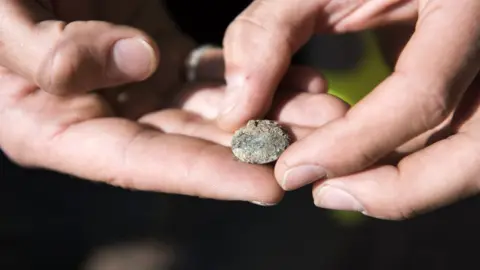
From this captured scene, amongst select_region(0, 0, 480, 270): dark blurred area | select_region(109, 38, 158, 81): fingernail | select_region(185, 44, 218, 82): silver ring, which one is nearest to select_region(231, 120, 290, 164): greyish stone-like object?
select_region(109, 38, 158, 81): fingernail

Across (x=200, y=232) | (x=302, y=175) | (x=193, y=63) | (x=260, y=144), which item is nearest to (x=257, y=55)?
(x=260, y=144)

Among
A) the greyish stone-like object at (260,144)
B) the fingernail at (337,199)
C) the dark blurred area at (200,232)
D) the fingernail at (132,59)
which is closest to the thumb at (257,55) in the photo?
the greyish stone-like object at (260,144)

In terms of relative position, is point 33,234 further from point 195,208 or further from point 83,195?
point 195,208

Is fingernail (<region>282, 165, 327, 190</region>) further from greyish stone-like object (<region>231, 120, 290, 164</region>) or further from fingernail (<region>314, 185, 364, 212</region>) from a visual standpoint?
greyish stone-like object (<region>231, 120, 290, 164</region>)

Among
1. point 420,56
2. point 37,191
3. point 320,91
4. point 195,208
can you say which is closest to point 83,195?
point 37,191

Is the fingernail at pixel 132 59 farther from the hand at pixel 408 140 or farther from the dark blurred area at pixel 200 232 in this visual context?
the dark blurred area at pixel 200 232

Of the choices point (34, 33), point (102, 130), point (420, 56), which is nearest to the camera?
point (420, 56)
